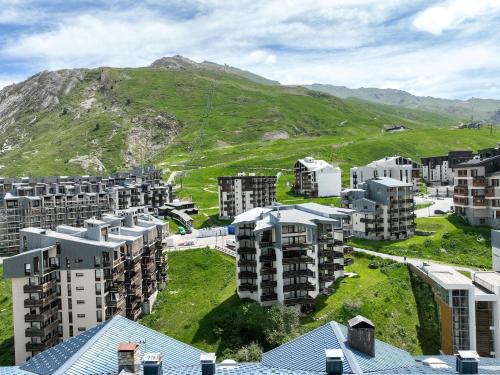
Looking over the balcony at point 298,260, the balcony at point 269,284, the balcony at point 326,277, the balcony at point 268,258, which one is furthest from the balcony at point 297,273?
the balcony at point 326,277

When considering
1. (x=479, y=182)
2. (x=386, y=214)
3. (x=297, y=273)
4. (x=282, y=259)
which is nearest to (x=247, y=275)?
(x=282, y=259)

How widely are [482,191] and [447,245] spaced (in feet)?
61.8

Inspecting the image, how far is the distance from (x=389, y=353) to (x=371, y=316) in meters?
38.0

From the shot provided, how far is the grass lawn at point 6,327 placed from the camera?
238 ft

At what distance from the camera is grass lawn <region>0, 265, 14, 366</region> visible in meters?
72.7

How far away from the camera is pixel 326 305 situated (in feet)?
257

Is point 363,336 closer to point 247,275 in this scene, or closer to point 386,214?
point 247,275

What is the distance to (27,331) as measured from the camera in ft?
225

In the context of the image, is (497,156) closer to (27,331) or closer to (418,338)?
(418,338)

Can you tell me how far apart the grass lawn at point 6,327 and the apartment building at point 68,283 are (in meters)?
5.28

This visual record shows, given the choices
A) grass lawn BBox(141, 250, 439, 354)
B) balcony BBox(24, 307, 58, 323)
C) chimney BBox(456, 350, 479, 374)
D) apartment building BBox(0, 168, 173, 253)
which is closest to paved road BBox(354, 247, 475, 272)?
grass lawn BBox(141, 250, 439, 354)

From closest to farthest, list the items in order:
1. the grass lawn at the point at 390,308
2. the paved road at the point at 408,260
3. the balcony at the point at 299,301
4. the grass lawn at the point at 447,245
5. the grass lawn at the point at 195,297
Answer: the grass lawn at the point at 390,308 → the balcony at the point at 299,301 → the grass lawn at the point at 195,297 → the paved road at the point at 408,260 → the grass lawn at the point at 447,245

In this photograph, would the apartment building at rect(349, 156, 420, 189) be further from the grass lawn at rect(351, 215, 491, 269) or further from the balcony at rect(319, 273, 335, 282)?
the balcony at rect(319, 273, 335, 282)

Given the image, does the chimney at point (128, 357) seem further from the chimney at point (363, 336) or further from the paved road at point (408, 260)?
the paved road at point (408, 260)
